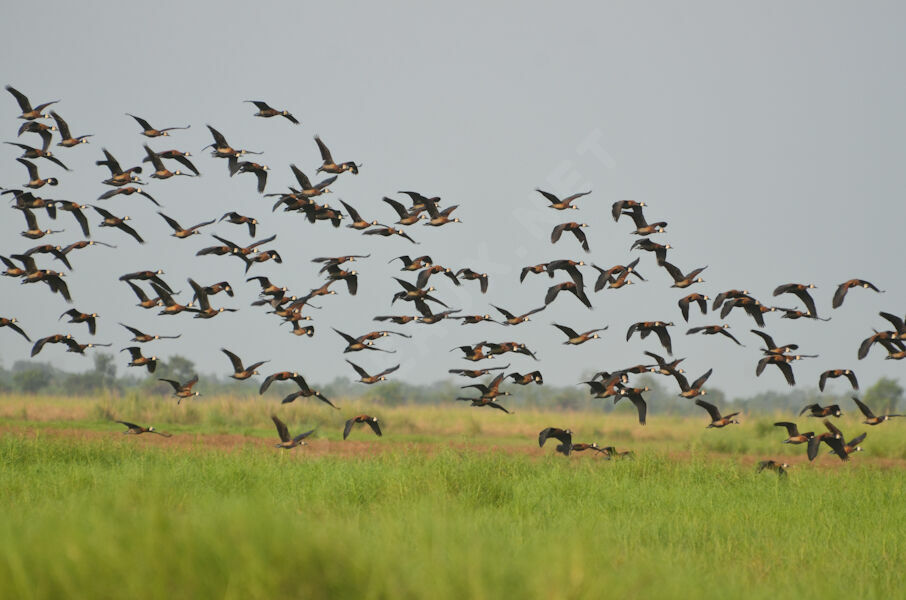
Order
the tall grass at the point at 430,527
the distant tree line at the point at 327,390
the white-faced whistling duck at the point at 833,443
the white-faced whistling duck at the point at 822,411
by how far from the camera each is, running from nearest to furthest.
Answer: the tall grass at the point at 430,527 → the white-faced whistling duck at the point at 833,443 → the white-faced whistling duck at the point at 822,411 → the distant tree line at the point at 327,390

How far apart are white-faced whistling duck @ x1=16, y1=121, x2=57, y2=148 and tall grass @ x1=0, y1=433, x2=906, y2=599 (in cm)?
668

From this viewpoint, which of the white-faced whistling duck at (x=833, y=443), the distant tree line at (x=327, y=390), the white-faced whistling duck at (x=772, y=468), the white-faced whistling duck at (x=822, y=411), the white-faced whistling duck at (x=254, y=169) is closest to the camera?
the white-faced whistling duck at (x=833, y=443)

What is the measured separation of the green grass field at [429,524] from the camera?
7.74 m

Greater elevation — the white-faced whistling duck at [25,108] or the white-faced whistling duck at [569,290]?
the white-faced whistling duck at [25,108]

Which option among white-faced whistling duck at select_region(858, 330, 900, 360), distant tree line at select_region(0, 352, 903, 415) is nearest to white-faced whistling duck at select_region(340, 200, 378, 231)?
white-faced whistling duck at select_region(858, 330, 900, 360)

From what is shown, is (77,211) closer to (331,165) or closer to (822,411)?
(331,165)

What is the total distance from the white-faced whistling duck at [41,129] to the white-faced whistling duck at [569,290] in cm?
1164

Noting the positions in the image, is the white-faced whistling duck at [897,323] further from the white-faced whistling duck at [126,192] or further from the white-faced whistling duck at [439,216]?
the white-faced whistling duck at [126,192]

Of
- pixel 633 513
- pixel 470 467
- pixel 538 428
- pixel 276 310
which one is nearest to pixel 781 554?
pixel 633 513

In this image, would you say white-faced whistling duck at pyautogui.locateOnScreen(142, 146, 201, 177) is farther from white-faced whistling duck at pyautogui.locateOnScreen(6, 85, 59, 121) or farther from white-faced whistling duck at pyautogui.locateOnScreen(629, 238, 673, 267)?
white-faced whistling duck at pyautogui.locateOnScreen(629, 238, 673, 267)

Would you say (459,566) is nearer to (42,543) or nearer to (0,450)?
(42,543)

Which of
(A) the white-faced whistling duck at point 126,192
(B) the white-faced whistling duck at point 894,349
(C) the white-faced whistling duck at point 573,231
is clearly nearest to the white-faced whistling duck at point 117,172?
(A) the white-faced whistling duck at point 126,192

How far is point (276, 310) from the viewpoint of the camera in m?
21.3

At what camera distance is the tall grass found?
7738 mm
